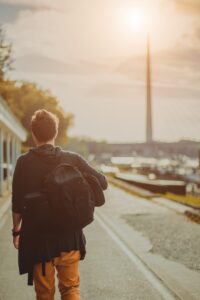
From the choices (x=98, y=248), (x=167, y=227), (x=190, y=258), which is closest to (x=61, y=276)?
(x=190, y=258)

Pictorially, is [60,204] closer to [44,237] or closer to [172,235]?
[44,237]

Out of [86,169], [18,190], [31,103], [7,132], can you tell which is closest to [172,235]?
[86,169]

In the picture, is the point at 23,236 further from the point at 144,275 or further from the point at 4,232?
the point at 4,232

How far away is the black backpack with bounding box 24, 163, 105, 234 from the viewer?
13.1 ft

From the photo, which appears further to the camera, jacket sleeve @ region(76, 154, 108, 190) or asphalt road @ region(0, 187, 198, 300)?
asphalt road @ region(0, 187, 198, 300)

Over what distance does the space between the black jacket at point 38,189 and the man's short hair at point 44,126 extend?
0.07m

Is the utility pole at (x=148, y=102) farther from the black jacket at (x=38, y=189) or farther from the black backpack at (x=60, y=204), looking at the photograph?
the black backpack at (x=60, y=204)

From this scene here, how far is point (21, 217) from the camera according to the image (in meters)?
4.17

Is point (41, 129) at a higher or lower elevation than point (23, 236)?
higher

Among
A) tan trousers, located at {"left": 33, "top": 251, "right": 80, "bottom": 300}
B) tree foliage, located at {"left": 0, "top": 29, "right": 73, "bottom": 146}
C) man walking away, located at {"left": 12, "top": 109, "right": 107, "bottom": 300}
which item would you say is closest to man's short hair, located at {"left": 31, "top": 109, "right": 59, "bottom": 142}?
man walking away, located at {"left": 12, "top": 109, "right": 107, "bottom": 300}

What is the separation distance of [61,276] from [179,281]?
3548mm

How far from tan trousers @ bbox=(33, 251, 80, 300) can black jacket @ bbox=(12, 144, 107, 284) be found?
0.19ft

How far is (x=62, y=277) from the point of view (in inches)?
164

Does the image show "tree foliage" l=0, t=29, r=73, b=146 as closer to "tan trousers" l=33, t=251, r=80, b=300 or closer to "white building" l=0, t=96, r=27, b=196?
"white building" l=0, t=96, r=27, b=196
